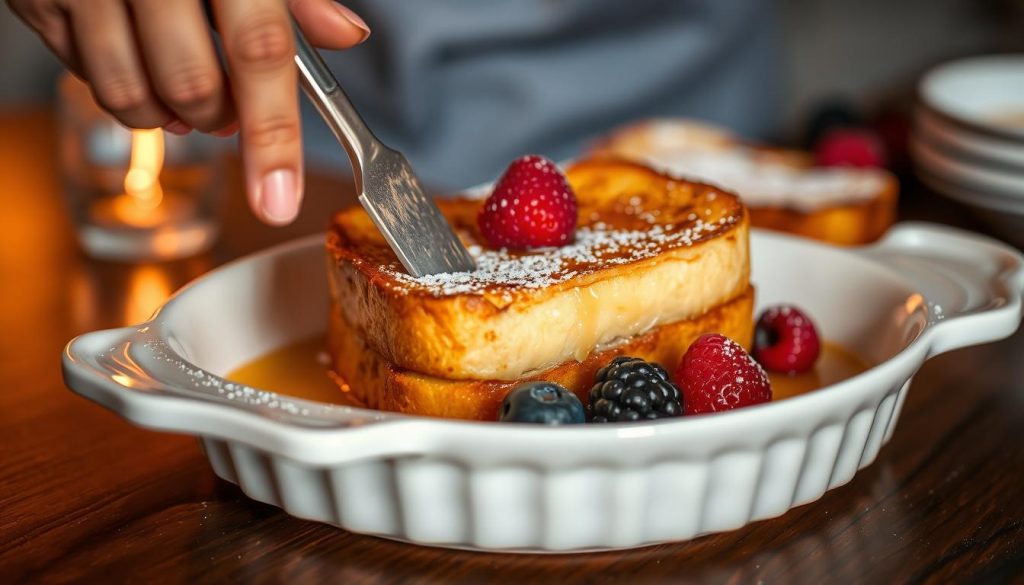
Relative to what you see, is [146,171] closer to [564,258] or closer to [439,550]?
[564,258]

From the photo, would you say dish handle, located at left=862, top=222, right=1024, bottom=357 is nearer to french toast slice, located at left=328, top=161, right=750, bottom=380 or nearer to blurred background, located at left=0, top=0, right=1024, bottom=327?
french toast slice, located at left=328, top=161, right=750, bottom=380

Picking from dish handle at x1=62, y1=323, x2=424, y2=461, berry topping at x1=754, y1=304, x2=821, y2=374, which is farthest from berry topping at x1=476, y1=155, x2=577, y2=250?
dish handle at x1=62, y1=323, x2=424, y2=461

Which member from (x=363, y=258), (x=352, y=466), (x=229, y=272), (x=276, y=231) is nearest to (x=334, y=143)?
(x=276, y=231)

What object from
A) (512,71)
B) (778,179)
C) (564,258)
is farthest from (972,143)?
(512,71)

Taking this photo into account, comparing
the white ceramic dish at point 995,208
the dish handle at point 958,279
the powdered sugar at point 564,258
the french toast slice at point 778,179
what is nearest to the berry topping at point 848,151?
the french toast slice at point 778,179

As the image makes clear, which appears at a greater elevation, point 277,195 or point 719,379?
point 277,195

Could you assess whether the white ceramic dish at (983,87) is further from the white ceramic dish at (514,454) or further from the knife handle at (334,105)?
the knife handle at (334,105)

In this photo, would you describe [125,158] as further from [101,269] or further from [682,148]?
[682,148]
